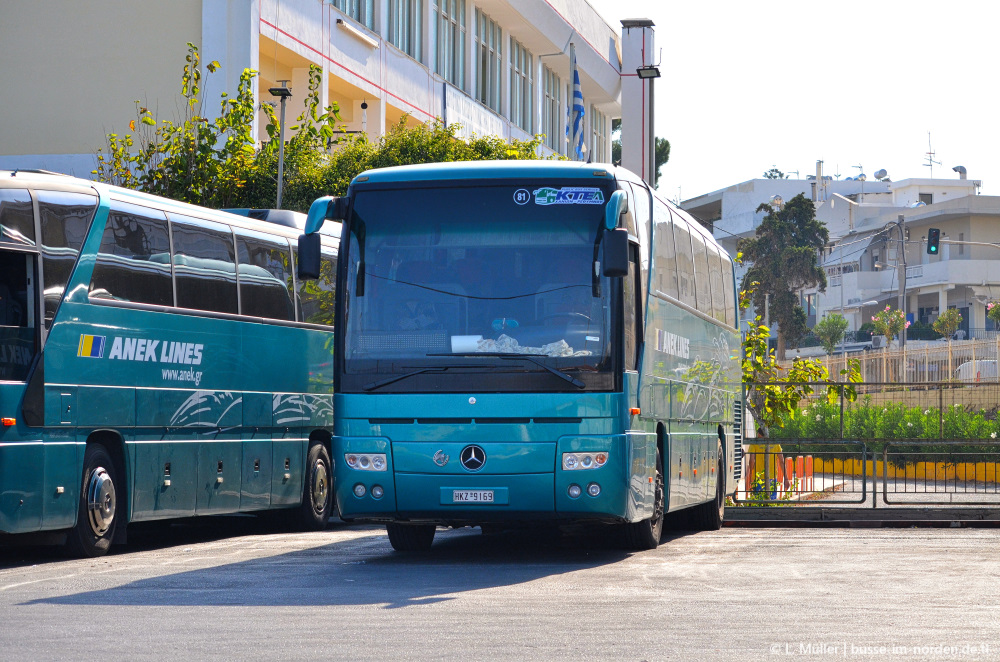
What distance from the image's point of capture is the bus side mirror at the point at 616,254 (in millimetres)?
12703

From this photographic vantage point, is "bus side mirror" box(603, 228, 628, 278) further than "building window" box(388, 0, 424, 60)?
No

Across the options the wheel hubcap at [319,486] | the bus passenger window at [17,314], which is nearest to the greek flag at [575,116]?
the wheel hubcap at [319,486]

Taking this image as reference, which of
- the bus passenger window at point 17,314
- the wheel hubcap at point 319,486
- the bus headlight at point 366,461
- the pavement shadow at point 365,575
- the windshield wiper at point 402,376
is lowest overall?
the pavement shadow at point 365,575

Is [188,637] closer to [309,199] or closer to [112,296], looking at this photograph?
[112,296]

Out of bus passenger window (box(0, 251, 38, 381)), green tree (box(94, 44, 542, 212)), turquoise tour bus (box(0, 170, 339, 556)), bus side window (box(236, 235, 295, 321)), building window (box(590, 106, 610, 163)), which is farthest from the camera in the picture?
building window (box(590, 106, 610, 163))

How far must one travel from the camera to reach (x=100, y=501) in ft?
48.1

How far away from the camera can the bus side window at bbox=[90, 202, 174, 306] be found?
14523mm

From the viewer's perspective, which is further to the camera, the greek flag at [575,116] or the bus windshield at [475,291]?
the greek flag at [575,116]

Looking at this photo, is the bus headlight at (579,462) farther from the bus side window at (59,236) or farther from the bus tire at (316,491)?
the bus tire at (316,491)

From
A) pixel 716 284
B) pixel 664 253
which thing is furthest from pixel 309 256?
pixel 716 284

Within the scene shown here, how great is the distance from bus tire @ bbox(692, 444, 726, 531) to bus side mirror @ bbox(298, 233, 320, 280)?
765 centimetres

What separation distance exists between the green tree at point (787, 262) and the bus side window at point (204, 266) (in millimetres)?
75156

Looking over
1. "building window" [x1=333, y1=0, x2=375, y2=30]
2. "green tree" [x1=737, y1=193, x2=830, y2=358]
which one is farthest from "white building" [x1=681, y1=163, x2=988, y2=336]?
"building window" [x1=333, y1=0, x2=375, y2=30]

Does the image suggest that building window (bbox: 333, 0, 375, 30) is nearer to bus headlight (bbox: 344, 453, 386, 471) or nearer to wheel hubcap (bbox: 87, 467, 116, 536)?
wheel hubcap (bbox: 87, 467, 116, 536)
